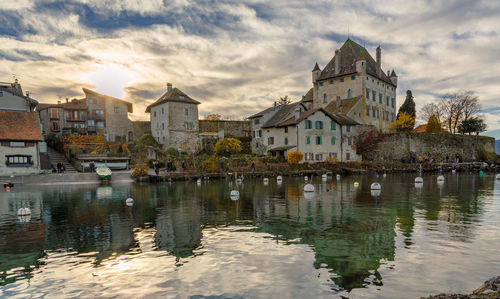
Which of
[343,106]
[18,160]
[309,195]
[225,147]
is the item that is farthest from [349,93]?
[18,160]

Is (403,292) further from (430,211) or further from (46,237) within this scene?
(46,237)

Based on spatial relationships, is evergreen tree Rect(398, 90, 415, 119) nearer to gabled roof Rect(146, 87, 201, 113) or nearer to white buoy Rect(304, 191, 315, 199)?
gabled roof Rect(146, 87, 201, 113)

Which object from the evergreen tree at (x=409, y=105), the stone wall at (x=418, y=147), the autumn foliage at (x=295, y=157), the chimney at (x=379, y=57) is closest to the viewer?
the autumn foliage at (x=295, y=157)

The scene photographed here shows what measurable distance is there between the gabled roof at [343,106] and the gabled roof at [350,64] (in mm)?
6186

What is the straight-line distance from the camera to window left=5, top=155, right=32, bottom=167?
129ft

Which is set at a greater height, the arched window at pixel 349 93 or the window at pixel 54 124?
the arched window at pixel 349 93

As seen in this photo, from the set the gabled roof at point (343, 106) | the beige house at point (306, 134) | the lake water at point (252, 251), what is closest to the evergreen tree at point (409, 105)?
the gabled roof at point (343, 106)

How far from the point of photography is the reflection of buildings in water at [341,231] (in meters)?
9.04

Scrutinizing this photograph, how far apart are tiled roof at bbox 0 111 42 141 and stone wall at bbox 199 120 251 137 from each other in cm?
2803

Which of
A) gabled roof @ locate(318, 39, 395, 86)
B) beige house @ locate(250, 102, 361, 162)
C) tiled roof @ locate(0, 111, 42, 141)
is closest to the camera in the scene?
tiled roof @ locate(0, 111, 42, 141)

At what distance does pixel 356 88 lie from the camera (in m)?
64.9

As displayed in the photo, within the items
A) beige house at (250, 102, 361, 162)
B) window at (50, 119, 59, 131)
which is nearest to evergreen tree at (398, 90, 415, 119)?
beige house at (250, 102, 361, 162)

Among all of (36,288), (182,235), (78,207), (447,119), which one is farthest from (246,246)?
(447,119)

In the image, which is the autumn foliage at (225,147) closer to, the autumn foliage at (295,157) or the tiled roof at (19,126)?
the autumn foliage at (295,157)
